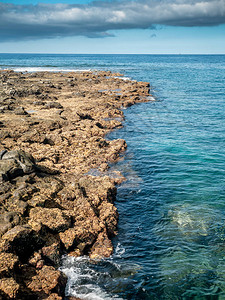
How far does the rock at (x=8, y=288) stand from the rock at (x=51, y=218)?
3.65 metres

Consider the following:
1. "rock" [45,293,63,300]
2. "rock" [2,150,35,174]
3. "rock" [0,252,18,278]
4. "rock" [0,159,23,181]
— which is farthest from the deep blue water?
"rock" [0,159,23,181]

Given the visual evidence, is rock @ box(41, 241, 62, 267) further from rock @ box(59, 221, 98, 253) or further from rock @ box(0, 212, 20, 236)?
rock @ box(0, 212, 20, 236)

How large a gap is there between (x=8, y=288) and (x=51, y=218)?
4.56 meters

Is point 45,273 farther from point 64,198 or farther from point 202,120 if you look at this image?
point 202,120

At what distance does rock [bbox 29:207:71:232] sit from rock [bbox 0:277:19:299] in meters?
3.65

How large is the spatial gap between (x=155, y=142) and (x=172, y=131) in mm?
4921

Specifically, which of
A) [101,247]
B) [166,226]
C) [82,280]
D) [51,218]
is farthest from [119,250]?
[51,218]

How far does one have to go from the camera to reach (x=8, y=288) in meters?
8.68

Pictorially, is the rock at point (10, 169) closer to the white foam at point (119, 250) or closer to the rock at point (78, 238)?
the rock at point (78, 238)

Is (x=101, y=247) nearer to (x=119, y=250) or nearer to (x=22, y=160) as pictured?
(x=119, y=250)

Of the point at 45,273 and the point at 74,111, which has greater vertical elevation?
the point at 74,111

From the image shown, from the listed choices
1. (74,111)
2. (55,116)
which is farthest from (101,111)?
(55,116)

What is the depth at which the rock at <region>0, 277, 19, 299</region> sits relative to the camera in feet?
28.1

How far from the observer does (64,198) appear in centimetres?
1522
